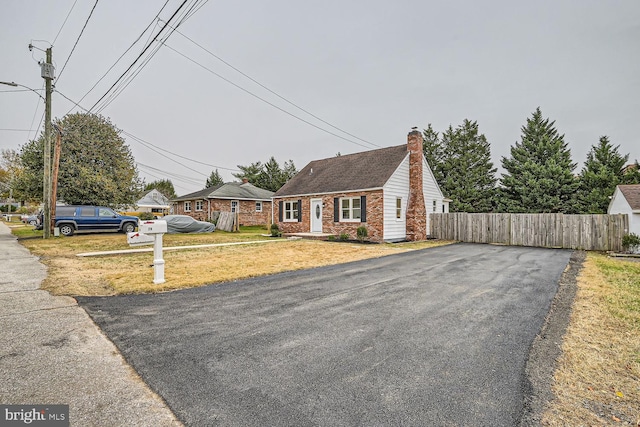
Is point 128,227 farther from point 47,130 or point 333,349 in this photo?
point 333,349

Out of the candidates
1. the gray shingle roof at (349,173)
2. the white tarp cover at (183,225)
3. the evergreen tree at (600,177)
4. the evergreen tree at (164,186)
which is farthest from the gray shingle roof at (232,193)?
A: the evergreen tree at (164,186)

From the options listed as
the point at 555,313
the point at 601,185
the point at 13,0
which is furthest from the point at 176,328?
the point at 601,185

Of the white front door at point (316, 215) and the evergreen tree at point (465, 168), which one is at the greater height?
the evergreen tree at point (465, 168)

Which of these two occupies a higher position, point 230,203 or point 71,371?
point 230,203

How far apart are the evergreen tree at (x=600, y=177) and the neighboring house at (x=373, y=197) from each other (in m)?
17.2

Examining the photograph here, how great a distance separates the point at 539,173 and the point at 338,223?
23.0 meters

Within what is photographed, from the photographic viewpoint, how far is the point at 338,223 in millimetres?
18156

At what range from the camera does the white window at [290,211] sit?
69.0ft

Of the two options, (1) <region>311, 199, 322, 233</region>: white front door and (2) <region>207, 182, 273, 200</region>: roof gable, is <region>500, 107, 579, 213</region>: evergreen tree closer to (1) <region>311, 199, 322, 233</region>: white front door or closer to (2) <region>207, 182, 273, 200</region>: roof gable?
(1) <region>311, 199, 322, 233</region>: white front door

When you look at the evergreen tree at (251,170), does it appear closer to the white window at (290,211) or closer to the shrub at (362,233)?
the white window at (290,211)

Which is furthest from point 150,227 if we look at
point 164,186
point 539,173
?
point 164,186

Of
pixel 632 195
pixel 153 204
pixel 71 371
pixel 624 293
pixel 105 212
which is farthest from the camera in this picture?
pixel 153 204

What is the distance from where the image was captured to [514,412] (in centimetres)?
228

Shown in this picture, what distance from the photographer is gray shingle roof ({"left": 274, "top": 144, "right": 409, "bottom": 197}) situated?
683 inches
